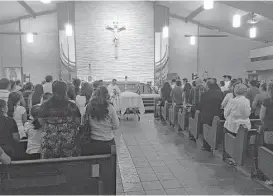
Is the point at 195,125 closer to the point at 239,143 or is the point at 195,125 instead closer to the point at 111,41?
the point at 239,143

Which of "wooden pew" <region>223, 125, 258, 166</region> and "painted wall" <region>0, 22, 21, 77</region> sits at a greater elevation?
"painted wall" <region>0, 22, 21, 77</region>

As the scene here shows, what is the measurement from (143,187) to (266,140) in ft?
5.10

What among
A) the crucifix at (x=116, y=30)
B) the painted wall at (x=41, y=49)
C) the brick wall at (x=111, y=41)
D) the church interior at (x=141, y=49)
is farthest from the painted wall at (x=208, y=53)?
the painted wall at (x=41, y=49)

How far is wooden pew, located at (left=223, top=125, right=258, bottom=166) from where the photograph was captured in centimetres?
324

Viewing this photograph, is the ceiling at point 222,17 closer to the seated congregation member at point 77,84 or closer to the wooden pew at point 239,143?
the wooden pew at point 239,143

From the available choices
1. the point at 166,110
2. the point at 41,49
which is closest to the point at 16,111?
the point at 166,110

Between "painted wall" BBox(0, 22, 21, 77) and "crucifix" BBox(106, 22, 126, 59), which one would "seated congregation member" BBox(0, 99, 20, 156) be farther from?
"painted wall" BBox(0, 22, 21, 77)

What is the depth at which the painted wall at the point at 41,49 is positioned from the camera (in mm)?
12664

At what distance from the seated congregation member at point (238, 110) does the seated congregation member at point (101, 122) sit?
1664 mm

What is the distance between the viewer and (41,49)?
41.8 ft

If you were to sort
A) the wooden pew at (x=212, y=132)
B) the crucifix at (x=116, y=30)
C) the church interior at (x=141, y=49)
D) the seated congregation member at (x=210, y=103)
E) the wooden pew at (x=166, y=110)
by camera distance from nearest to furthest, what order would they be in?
the wooden pew at (x=212, y=132) → the seated congregation member at (x=210, y=103) → the wooden pew at (x=166, y=110) → the church interior at (x=141, y=49) → the crucifix at (x=116, y=30)

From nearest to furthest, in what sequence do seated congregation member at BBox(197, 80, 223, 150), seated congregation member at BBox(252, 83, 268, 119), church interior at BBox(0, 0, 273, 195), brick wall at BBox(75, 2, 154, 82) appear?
seated congregation member at BBox(252, 83, 268, 119)
seated congregation member at BBox(197, 80, 223, 150)
church interior at BBox(0, 0, 273, 195)
brick wall at BBox(75, 2, 154, 82)

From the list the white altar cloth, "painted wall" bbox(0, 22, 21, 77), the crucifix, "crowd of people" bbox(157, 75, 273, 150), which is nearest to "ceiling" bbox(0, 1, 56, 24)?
"painted wall" bbox(0, 22, 21, 77)

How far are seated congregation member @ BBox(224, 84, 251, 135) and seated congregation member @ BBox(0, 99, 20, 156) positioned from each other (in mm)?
2737
